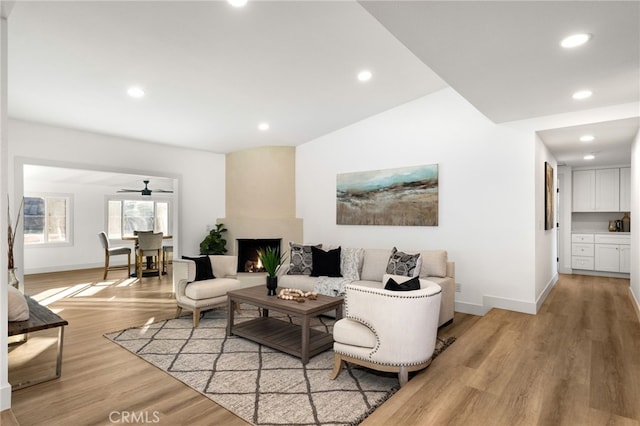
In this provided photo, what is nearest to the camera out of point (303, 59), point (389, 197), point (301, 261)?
point (303, 59)

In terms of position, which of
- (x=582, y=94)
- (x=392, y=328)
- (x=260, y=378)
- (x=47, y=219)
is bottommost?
(x=260, y=378)

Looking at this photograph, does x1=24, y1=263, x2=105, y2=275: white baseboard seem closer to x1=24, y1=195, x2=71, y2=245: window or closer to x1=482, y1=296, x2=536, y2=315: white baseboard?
x1=24, y1=195, x2=71, y2=245: window

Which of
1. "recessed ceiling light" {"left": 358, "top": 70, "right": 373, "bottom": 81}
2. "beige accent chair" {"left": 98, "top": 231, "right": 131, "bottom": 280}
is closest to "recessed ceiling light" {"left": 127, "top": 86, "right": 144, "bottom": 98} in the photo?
"recessed ceiling light" {"left": 358, "top": 70, "right": 373, "bottom": 81}

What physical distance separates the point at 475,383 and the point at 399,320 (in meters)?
0.72

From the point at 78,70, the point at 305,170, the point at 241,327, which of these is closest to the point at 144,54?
the point at 78,70

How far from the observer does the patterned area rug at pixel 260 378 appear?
2.28 metres

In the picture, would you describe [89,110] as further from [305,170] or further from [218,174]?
[305,170]

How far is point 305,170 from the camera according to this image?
21.6 ft

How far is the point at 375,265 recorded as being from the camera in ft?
15.2

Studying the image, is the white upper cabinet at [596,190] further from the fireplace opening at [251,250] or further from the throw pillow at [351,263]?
the fireplace opening at [251,250]

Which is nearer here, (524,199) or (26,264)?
(524,199)

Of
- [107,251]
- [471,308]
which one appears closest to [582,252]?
[471,308]

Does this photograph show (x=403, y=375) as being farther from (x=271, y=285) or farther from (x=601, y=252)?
(x=601, y=252)

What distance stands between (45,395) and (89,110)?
11.5 feet
